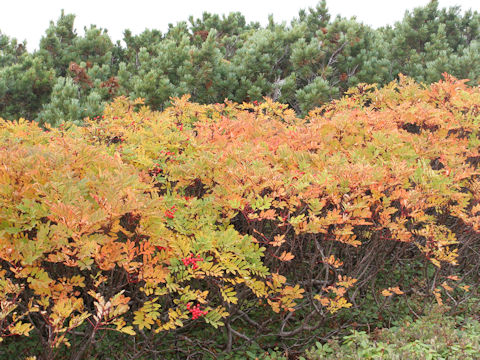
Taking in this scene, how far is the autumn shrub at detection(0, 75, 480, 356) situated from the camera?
2750 millimetres

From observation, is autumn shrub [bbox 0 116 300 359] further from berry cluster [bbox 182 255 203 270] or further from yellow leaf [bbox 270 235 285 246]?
yellow leaf [bbox 270 235 285 246]

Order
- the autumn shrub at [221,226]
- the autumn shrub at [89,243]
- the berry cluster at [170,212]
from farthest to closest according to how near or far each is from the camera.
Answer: the berry cluster at [170,212], the autumn shrub at [221,226], the autumn shrub at [89,243]

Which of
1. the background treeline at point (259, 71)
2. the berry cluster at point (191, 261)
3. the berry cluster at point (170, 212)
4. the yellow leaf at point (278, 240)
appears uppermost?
the background treeline at point (259, 71)

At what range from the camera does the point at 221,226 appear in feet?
12.0

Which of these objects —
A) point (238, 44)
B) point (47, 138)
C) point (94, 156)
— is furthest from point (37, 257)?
point (238, 44)

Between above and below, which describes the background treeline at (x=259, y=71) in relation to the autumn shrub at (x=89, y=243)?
above

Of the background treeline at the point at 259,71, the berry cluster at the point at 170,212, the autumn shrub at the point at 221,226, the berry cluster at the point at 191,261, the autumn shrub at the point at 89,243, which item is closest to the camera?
the autumn shrub at the point at 89,243

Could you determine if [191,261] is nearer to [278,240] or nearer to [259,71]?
[278,240]

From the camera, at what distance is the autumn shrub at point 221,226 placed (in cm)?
275

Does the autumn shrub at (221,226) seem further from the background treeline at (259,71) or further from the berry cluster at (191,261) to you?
the background treeline at (259,71)

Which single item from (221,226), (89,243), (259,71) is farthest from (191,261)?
(259,71)

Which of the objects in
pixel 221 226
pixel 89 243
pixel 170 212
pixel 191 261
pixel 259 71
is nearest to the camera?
pixel 89 243

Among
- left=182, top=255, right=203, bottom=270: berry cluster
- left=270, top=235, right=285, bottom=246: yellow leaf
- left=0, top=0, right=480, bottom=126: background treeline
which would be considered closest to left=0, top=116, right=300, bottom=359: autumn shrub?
left=182, top=255, right=203, bottom=270: berry cluster

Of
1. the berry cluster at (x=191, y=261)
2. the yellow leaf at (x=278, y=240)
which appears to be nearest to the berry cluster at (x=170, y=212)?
the berry cluster at (x=191, y=261)
